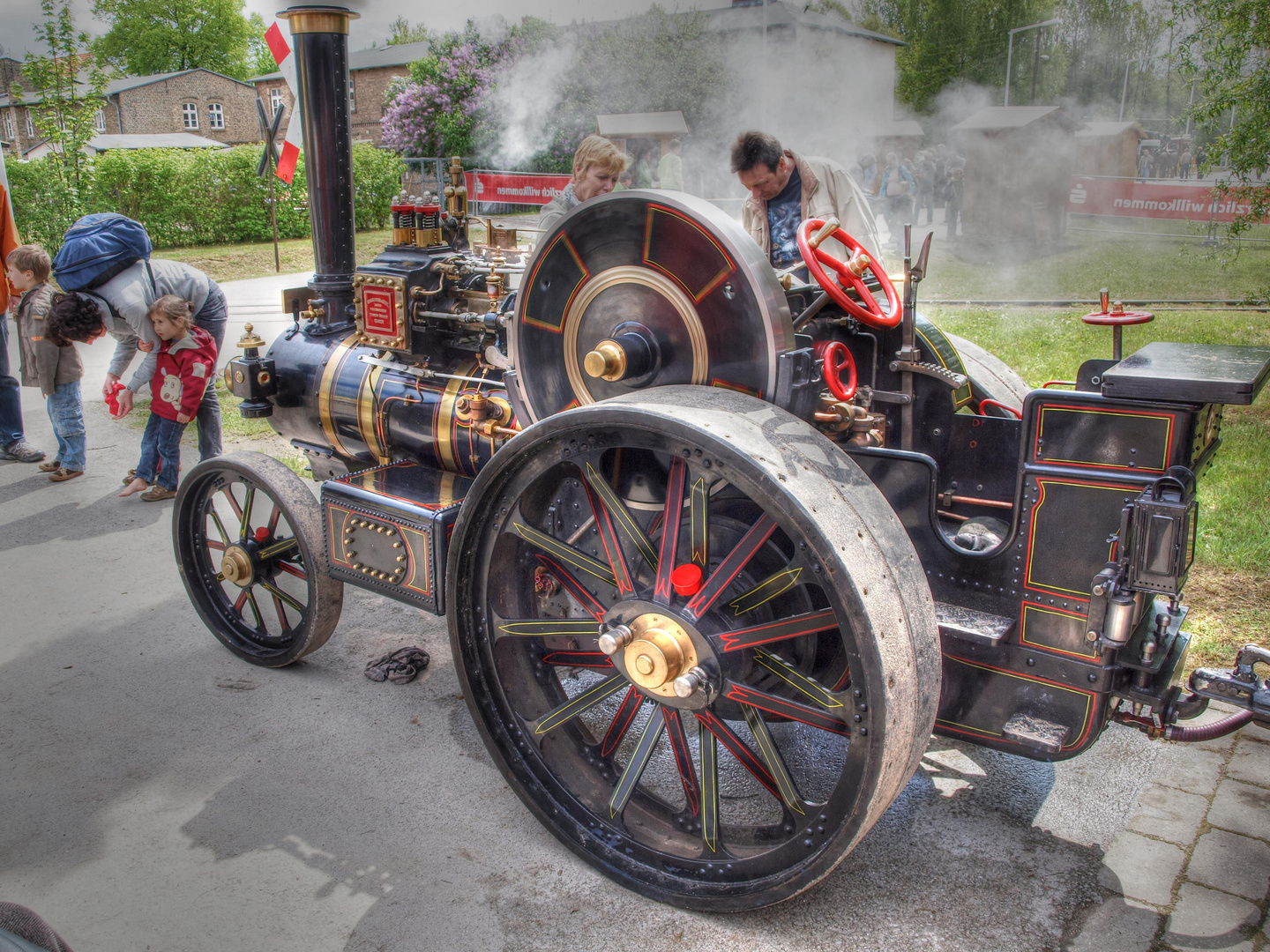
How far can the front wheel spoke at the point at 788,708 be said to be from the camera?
80.8 inches

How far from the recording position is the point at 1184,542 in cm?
185

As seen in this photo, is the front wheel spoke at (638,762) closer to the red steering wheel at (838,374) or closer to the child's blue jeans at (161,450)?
the red steering wheel at (838,374)

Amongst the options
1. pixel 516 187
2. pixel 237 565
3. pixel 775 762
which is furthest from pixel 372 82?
pixel 775 762

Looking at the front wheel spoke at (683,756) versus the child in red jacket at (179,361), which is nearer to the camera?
the front wheel spoke at (683,756)

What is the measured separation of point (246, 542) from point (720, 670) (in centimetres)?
213

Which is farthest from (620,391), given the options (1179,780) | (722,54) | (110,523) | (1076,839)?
(722,54)

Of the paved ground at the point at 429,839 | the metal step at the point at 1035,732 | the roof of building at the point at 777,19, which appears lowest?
the paved ground at the point at 429,839

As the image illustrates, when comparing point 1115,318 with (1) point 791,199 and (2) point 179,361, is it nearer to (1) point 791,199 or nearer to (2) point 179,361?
(1) point 791,199

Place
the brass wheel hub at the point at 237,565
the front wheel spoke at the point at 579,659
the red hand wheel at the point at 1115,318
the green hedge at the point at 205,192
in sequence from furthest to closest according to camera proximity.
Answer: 1. the green hedge at the point at 205,192
2. the brass wheel hub at the point at 237,565
3. the red hand wheel at the point at 1115,318
4. the front wheel spoke at the point at 579,659

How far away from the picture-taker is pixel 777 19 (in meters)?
12.7

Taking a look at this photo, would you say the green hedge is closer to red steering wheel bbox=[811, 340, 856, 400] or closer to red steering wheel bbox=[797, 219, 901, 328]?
red steering wheel bbox=[797, 219, 901, 328]

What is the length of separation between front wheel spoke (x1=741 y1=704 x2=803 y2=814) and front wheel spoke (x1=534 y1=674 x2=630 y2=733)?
0.32 metres

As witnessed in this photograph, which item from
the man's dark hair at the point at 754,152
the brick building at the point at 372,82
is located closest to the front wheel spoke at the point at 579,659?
the man's dark hair at the point at 754,152

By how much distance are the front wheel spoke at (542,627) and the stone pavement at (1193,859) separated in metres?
1.31
